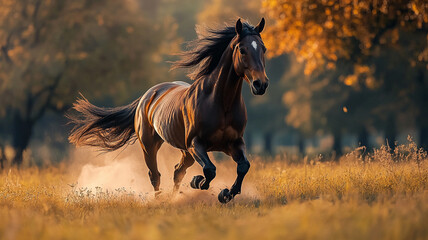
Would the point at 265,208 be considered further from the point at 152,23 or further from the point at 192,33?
the point at 192,33

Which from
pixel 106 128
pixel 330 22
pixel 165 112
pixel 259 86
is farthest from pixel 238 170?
pixel 330 22

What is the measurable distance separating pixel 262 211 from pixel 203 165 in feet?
3.76

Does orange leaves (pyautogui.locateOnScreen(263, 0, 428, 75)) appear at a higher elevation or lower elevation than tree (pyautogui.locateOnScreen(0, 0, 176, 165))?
higher

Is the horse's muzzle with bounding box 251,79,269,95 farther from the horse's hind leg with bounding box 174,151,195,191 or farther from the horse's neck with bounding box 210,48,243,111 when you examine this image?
the horse's hind leg with bounding box 174,151,195,191

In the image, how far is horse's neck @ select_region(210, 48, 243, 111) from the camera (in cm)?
739

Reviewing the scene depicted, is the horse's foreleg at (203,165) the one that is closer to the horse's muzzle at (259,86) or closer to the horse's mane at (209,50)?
the horse's mane at (209,50)

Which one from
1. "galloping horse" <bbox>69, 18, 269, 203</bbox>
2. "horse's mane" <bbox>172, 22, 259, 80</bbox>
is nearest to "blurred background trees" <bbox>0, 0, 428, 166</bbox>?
"horse's mane" <bbox>172, 22, 259, 80</bbox>

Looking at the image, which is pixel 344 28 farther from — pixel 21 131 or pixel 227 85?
pixel 21 131

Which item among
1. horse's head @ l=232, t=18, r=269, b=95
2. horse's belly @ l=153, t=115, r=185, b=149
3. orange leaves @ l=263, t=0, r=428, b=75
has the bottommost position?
horse's belly @ l=153, t=115, r=185, b=149

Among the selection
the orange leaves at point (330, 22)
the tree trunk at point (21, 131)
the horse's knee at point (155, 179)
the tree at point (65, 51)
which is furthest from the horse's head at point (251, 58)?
the tree trunk at point (21, 131)

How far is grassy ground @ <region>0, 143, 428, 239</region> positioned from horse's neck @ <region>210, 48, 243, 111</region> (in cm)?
136

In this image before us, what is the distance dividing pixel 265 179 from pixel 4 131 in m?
27.7

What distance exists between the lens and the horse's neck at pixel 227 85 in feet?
24.2

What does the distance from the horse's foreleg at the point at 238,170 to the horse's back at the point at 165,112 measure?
1102mm
